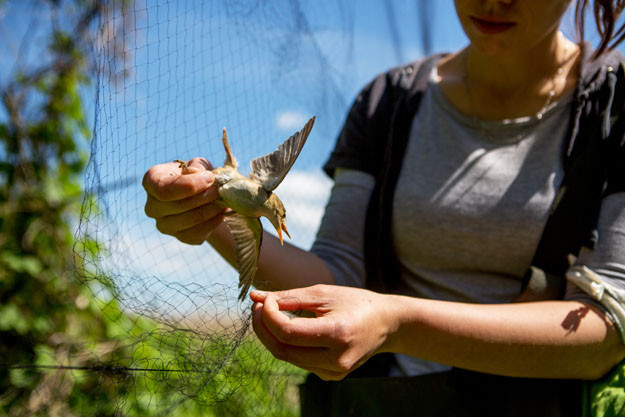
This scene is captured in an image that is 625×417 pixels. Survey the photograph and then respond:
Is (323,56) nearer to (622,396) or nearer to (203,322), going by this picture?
(203,322)

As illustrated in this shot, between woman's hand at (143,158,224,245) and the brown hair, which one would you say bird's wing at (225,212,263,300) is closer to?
woman's hand at (143,158,224,245)

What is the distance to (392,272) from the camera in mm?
1585

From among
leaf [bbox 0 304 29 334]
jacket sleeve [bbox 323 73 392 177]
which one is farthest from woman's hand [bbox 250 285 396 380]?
leaf [bbox 0 304 29 334]

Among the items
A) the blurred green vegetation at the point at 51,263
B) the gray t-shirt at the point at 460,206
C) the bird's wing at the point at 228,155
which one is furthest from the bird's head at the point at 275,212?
the blurred green vegetation at the point at 51,263

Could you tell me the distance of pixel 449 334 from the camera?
1.13 m

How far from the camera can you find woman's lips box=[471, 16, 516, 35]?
137 centimetres

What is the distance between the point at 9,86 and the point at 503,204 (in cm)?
223

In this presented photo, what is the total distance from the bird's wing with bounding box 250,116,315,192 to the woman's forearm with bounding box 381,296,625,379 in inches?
13.7

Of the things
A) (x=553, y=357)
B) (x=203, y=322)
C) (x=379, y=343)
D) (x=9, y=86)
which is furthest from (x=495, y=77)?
(x=9, y=86)

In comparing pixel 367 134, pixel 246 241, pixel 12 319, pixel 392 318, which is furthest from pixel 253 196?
pixel 12 319

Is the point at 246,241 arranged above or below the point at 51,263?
above

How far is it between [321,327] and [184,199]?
0.32 meters

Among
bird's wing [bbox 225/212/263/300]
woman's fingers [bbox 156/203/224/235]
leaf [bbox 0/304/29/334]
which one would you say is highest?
woman's fingers [bbox 156/203/224/235]

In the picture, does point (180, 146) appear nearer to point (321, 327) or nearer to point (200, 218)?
point (200, 218)
